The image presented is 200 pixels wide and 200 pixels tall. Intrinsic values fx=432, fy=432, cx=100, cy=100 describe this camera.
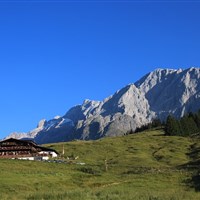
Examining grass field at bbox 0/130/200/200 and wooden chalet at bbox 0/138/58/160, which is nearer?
grass field at bbox 0/130/200/200

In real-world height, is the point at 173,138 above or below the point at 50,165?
above

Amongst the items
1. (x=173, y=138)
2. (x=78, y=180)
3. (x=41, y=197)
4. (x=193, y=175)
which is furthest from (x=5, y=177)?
(x=173, y=138)

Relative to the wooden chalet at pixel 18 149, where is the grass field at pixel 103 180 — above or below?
below

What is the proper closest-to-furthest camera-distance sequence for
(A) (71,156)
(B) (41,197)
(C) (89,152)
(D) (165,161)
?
1. (B) (41,197)
2. (D) (165,161)
3. (A) (71,156)
4. (C) (89,152)

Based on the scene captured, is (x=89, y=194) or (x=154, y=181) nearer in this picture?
(x=89, y=194)

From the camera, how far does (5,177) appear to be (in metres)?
75.4

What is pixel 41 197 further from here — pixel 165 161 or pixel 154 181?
pixel 165 161

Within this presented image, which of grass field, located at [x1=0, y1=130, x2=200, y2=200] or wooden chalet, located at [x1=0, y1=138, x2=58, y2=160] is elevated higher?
wooden chalet, located at [x1=0, y1=138, x2=58, y2=160]

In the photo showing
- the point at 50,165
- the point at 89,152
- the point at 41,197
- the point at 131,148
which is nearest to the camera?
the point at 41,197

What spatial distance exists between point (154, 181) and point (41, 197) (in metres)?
28.4

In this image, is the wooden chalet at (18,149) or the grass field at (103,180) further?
the wooden chalet at (18,149)

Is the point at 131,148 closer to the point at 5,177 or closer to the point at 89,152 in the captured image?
the point at 89,152

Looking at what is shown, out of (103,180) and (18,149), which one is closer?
(103,180)

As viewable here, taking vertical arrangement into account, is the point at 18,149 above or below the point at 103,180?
above
